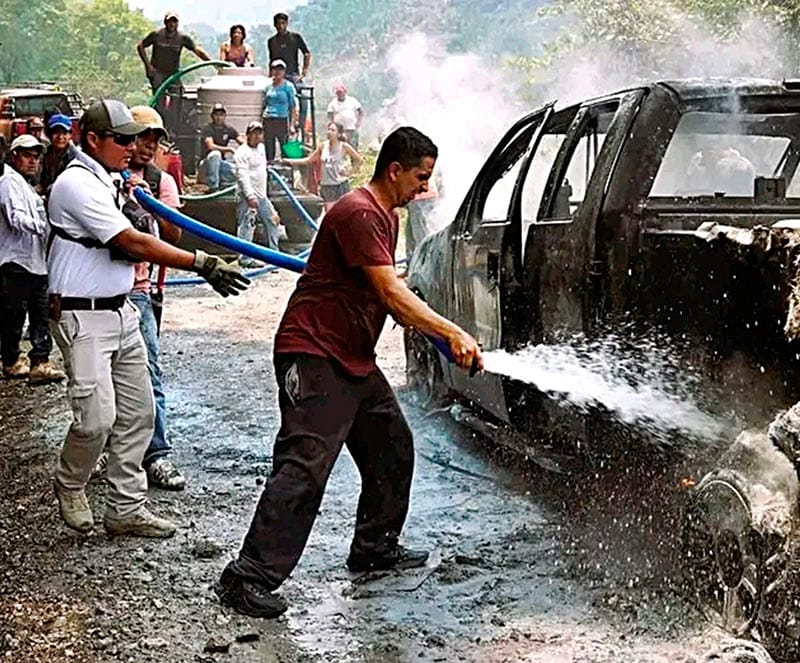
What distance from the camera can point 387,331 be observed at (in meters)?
11.2

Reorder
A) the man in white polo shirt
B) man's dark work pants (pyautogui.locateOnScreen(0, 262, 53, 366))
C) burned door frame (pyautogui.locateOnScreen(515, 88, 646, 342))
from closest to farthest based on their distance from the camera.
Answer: burned door frame (pyautogui.locateOnScreen(515, 88, 646, 342))
the man in white polo shirt
man's dark work pants (pyautogui.locateOnScreen(0, 262, 53, 366))

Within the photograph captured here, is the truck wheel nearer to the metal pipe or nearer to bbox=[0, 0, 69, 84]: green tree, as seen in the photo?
the metal pipe

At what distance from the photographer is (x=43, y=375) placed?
8.92 m

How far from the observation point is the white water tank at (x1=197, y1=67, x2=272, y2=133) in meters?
17.5

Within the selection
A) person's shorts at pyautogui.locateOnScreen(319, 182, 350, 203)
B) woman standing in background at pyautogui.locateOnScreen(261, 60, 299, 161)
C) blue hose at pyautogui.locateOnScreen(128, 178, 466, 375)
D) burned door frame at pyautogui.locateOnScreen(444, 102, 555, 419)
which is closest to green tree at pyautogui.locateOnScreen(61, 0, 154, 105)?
woman standing in background at pyautogui.locateOnScreen(261, 60, 299, 161)

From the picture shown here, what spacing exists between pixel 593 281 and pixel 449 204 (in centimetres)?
977

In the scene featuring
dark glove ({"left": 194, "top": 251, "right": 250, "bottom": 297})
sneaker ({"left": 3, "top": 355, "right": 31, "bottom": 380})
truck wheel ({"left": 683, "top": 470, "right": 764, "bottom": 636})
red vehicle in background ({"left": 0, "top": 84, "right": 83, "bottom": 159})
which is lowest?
sneaker ({"left": 3, "top": 355, "right": 31, "bottom": 380})

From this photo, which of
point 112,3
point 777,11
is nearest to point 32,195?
point 777,11

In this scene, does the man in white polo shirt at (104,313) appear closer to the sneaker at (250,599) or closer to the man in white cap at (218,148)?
the sneaker at (250,599)

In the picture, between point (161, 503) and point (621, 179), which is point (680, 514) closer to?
point (621, 179)

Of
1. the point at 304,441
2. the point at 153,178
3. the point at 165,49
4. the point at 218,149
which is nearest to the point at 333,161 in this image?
the point at 218,149

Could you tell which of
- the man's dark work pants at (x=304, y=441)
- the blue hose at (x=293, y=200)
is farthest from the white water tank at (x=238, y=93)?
the man's dark work pants at (x=304, y=441)

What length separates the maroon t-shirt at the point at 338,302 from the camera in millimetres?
4422

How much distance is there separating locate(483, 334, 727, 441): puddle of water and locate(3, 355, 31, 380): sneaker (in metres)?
5.00
